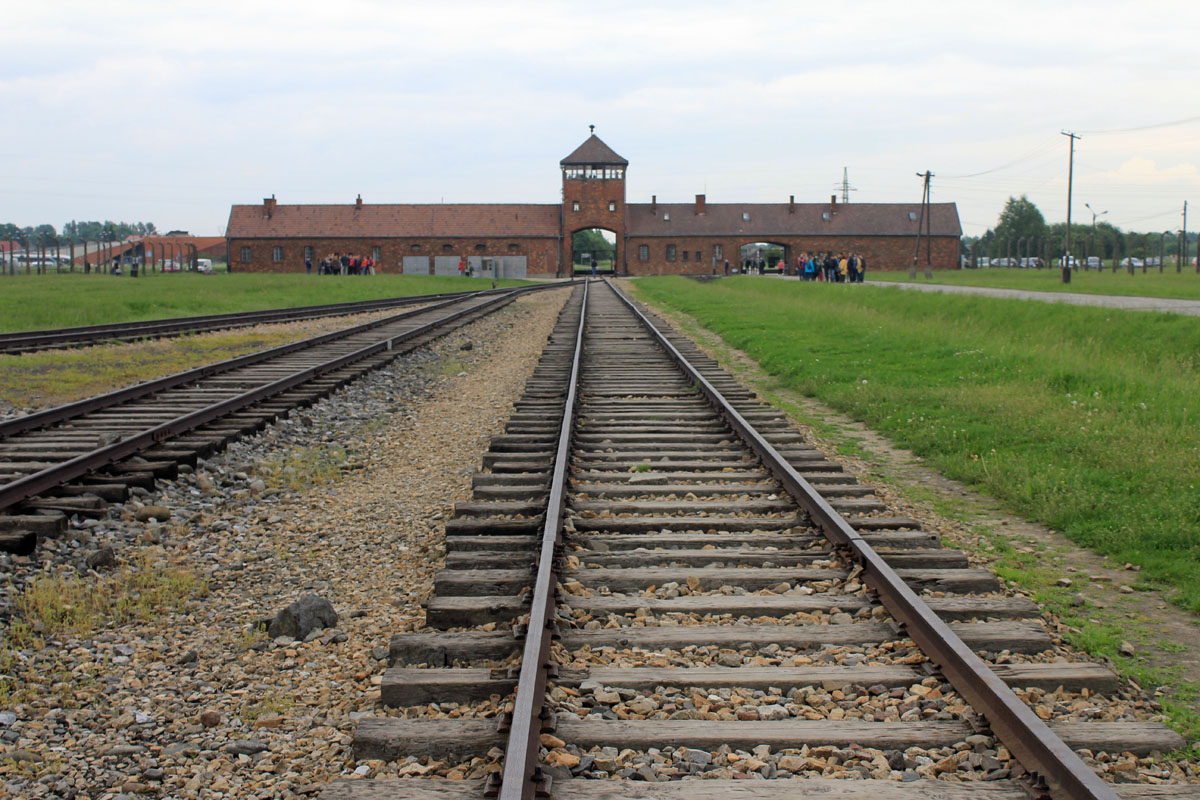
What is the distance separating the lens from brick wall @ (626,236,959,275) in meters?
88.6

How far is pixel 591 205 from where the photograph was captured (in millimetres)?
86250

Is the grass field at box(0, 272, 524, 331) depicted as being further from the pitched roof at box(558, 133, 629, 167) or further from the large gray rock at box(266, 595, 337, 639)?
the pitched roof at box(558, 133, 629, 167)

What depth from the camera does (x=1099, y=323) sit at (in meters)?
18.0

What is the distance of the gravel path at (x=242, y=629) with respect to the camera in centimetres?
370

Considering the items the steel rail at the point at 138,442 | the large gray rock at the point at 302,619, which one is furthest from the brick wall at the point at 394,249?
the large gray rock at the point at 302,619

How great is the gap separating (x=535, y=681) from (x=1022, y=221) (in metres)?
168

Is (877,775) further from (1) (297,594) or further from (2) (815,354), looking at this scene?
(2) (815,354)

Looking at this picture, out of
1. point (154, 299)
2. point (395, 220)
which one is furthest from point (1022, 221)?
point (154, 299)

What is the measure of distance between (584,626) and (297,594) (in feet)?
6.10

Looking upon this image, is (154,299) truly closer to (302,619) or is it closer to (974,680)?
(302,619)

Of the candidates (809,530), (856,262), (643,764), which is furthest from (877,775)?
(856,262)

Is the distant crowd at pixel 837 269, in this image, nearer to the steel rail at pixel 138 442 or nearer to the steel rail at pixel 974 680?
the steel rail at pixel 138 442

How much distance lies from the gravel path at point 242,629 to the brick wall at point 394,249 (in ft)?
249

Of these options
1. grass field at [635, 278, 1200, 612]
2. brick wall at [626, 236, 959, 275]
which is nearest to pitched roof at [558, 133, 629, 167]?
brick wall at [626, 236, 959, 275]
